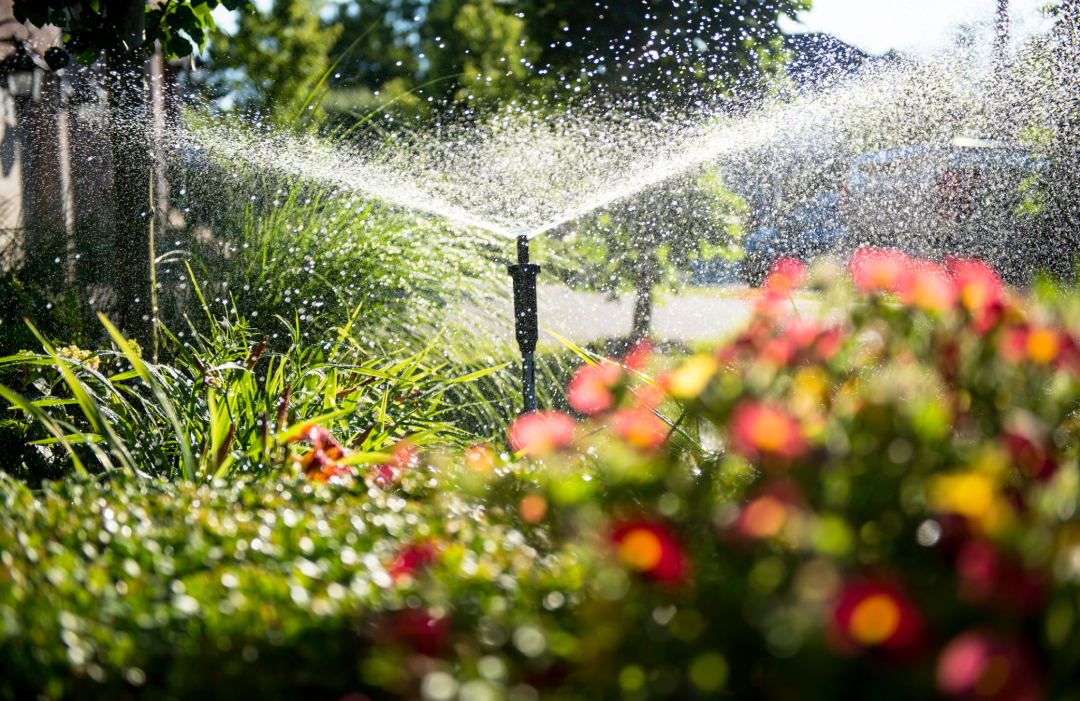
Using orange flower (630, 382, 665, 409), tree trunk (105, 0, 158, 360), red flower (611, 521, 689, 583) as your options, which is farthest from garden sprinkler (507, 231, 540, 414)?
red flower (611, 521, 689, 583)

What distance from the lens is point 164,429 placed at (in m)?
2.66

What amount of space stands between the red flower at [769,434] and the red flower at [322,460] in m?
1.02

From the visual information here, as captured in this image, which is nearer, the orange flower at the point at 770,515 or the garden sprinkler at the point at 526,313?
the orange flower at the point at 770,515

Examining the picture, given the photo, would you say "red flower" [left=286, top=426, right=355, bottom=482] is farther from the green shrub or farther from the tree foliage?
the tree foliage

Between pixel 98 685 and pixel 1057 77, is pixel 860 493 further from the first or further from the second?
pixel 1057 77

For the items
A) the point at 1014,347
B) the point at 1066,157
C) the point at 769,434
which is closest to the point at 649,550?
the point at 769,434

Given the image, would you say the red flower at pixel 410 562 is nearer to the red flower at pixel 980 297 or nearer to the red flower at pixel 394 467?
the red flower at pixel 394 467

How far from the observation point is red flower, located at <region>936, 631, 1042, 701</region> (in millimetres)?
656

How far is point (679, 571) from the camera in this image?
0.90m

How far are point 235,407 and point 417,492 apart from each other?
85cm

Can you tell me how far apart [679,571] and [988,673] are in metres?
0.31

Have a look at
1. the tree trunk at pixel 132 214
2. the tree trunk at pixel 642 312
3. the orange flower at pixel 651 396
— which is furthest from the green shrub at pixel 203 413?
the tree trunk at pixel 642 312

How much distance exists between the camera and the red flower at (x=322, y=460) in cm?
189

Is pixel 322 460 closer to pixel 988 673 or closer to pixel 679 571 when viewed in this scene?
pixel 679 571
